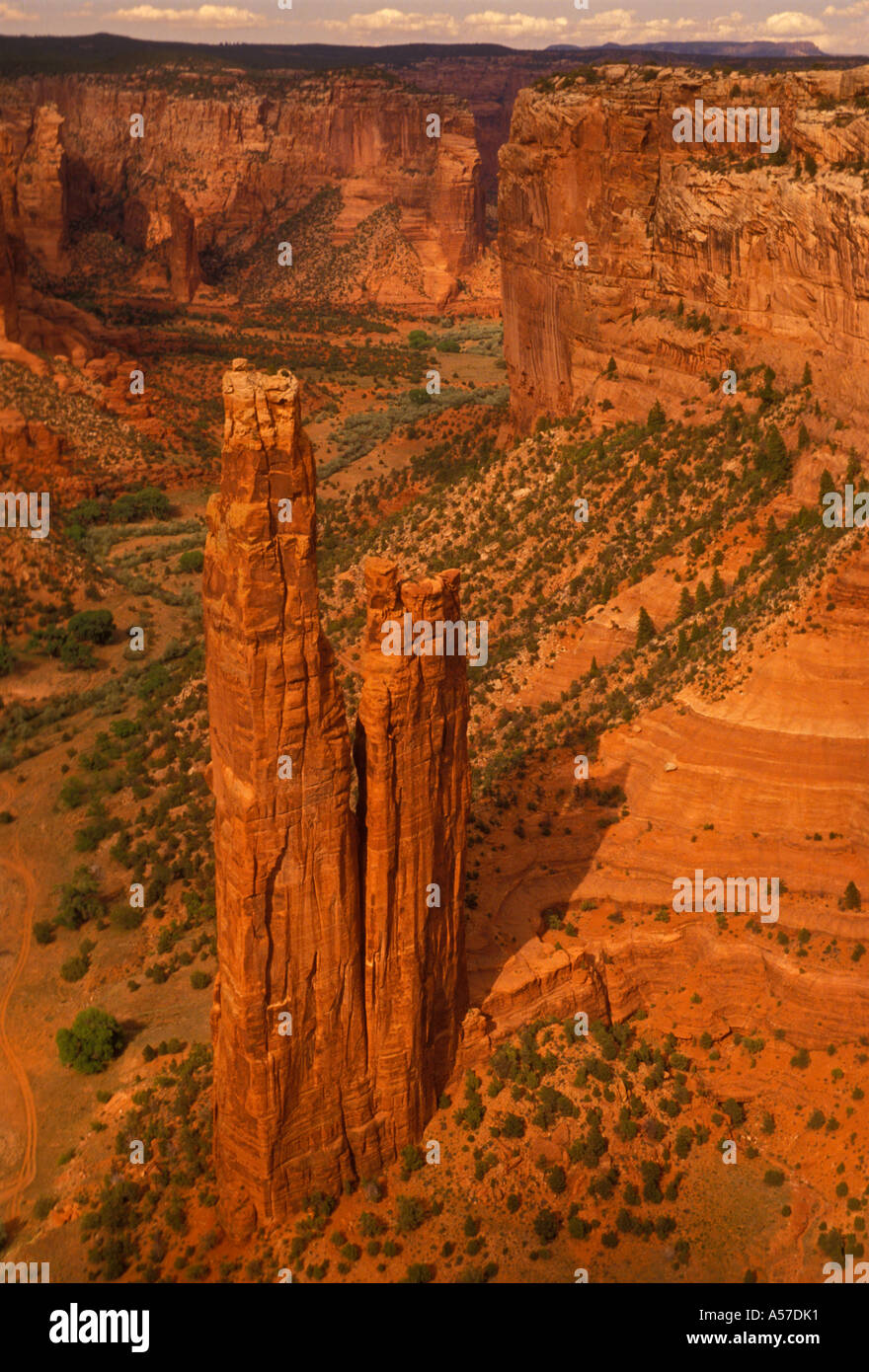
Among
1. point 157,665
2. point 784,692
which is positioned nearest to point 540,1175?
point 784,692

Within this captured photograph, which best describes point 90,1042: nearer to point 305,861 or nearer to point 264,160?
point 305,861

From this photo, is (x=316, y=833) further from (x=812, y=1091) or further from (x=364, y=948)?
(x=812, y=1091)

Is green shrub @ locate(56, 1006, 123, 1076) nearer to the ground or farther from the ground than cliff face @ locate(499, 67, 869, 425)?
nearer to the ground

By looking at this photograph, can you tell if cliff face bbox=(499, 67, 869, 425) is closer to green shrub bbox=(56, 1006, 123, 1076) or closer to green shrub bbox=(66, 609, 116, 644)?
green shrub bbox=(66, 609, 116, 644)
